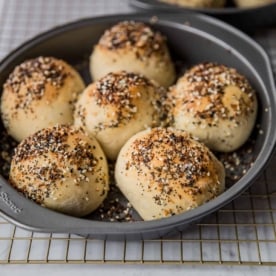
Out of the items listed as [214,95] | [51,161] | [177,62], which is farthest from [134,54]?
[51,161]

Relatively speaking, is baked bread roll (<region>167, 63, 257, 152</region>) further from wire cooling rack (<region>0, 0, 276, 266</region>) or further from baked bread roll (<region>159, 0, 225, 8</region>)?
baked bread roll (<region>159, 0, 225, 8</region>)

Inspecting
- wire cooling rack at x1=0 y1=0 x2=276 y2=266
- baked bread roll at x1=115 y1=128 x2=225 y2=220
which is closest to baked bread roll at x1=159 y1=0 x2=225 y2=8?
baked bread roll at x1=115 y1=128 x2=225 y2=220

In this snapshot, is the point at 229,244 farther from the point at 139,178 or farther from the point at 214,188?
the point at 139,178

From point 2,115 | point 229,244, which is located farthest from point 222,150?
point 2,115

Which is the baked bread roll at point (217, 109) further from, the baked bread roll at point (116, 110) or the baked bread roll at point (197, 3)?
the baked bread roll at point (197, 3)

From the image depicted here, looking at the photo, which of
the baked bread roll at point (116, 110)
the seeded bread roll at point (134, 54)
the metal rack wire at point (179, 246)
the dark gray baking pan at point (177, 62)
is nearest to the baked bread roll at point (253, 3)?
the dark gray baking pan at point (177, 62)

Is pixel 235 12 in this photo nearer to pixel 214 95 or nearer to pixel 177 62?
pixel 177 62
